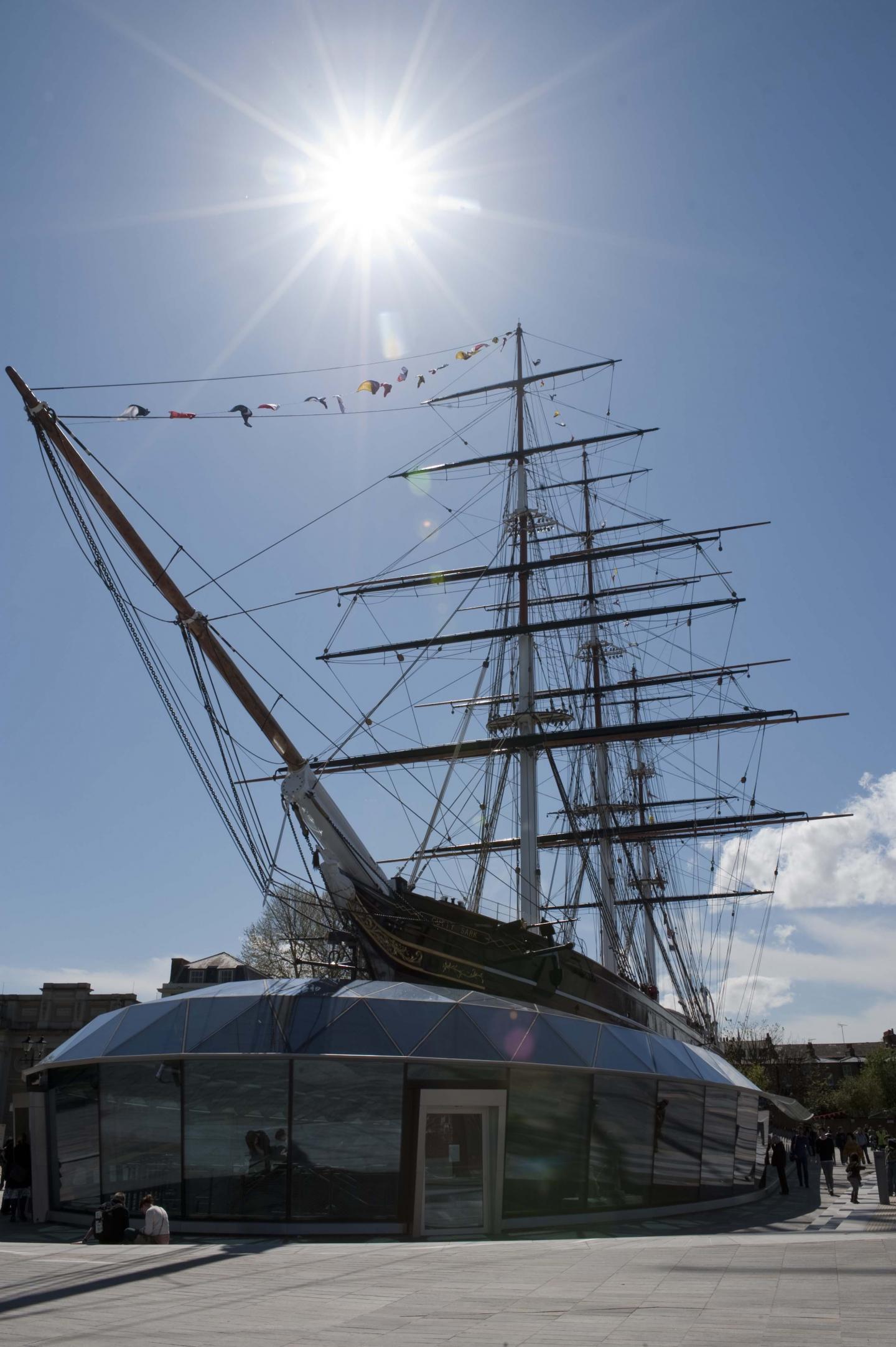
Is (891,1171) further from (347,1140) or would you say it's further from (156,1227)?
(156,1227)

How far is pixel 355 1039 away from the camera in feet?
52.5

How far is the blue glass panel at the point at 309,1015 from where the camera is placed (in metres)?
16.0

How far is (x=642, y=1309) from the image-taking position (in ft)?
24.9

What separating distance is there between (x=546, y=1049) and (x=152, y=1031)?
21.1 feet

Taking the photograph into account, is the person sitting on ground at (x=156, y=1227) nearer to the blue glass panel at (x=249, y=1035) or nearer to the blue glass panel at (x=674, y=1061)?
the blue glass panel at (x=249, y=1035)

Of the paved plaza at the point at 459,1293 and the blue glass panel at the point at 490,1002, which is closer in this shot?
the paved plaza at the point at 459,1293

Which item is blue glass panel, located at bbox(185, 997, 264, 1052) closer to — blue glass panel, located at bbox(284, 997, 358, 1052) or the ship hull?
blue glass panel, located at bbox(284, 997, 358, 1052)

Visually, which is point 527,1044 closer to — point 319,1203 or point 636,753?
point 319,1203

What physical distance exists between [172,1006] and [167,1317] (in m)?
10.5

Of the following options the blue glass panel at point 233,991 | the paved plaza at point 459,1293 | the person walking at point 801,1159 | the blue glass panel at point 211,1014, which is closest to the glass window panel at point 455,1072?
the blue glass panel at point 211,1014

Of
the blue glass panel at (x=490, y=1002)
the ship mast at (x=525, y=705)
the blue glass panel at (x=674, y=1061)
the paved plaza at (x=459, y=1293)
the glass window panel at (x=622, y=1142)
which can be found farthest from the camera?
the ship mast at (x=525, y=705)

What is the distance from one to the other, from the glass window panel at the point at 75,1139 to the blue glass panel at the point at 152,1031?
2.31 feet

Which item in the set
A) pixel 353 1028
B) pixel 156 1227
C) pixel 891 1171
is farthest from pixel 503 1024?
pixel 891 1171

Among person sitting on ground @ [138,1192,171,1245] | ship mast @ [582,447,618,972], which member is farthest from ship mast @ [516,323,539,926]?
person sitting on ground @ [138,1192,171,1245]
